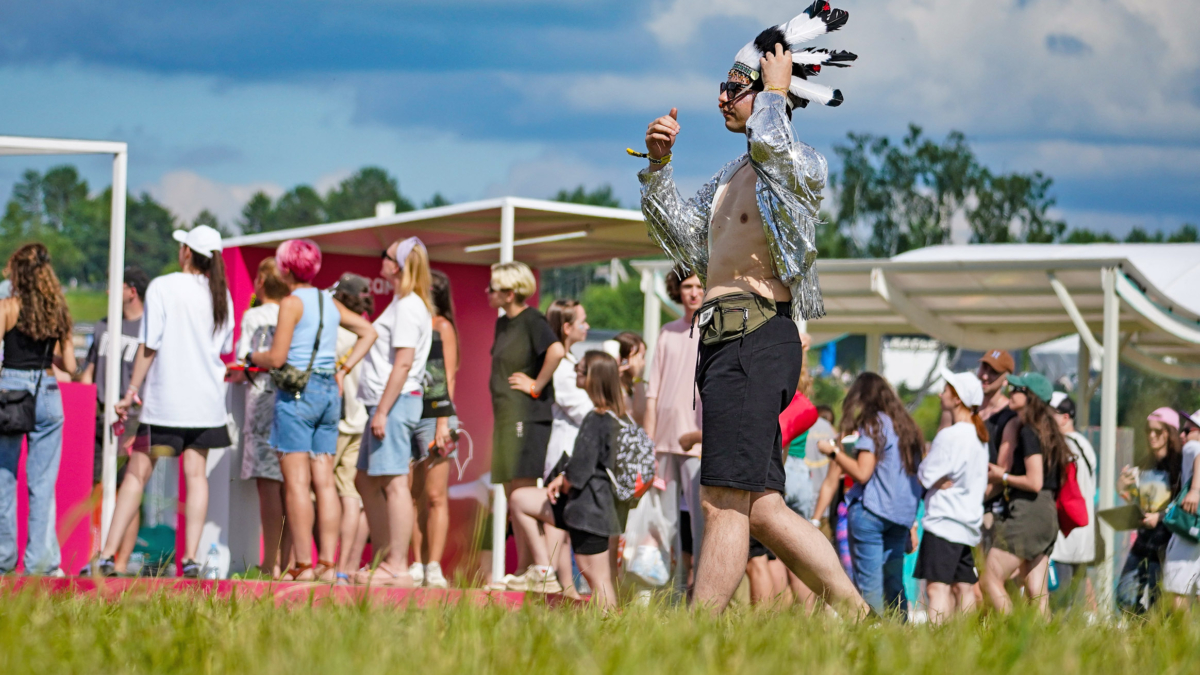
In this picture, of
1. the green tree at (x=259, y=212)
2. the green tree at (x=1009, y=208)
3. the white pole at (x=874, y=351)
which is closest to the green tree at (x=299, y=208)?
the green tree at (x=259, y=212)

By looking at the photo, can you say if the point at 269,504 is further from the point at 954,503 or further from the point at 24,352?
the point at 954,503

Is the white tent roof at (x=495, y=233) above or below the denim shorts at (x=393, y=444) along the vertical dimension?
above

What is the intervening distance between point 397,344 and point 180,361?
117cm

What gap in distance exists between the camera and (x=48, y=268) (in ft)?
22.4

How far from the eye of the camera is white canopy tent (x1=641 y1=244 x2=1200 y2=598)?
9.66 meters

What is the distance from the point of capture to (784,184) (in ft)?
12.3

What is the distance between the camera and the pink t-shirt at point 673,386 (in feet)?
22.2

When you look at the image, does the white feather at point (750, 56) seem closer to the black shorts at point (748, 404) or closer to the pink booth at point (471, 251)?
the black shorts at point (748, 404)

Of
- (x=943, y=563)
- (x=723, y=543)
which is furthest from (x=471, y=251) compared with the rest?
(x=723, y=543)

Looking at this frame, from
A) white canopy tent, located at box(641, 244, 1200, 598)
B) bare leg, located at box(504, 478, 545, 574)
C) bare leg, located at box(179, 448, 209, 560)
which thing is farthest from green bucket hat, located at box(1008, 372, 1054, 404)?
bare leg, located at box(179, 448, 209, 560)

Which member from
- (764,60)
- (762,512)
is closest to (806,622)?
(762,512)

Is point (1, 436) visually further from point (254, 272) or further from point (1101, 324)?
point (1101, 324)

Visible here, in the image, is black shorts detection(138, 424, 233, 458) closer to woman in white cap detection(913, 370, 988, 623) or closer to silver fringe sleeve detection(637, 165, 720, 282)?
→ silver fringe sleeve detection(637, 165, 720, 282)

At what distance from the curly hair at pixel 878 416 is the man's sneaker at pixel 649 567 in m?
1.36
